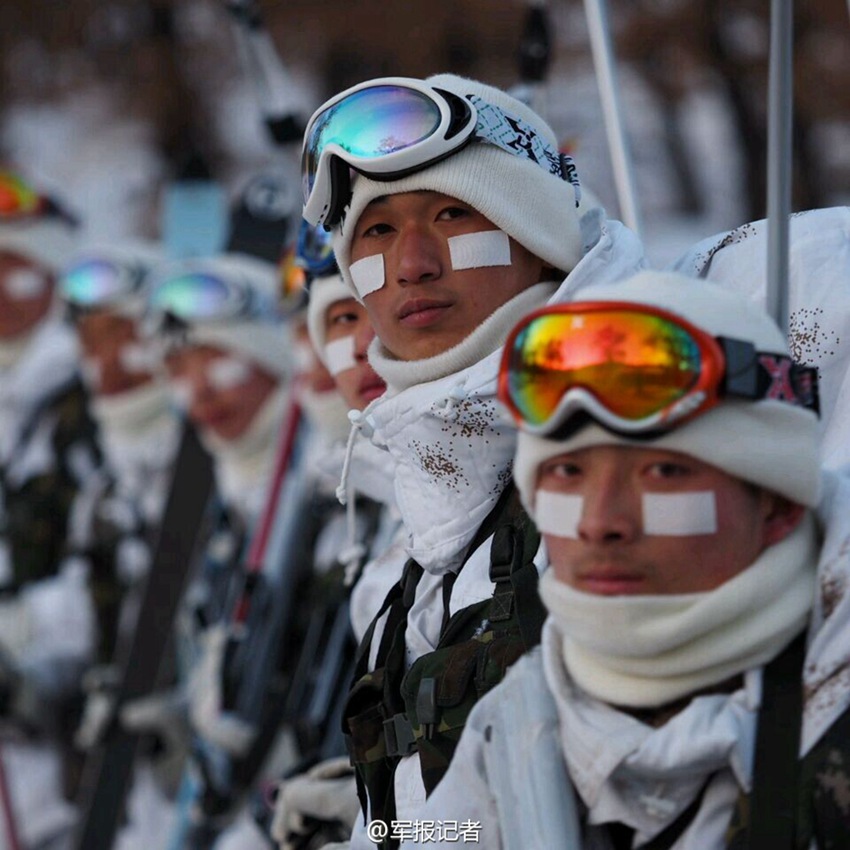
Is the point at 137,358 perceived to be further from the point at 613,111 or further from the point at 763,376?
the point at 763,376

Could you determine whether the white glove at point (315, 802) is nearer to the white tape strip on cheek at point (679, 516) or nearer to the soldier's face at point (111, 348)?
the white tape strip on cheek at point (679, 516)

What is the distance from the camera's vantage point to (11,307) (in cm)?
998

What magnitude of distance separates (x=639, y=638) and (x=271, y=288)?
5797 millimetres

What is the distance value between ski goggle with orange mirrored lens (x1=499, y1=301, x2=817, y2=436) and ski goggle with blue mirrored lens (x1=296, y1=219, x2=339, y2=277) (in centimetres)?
222

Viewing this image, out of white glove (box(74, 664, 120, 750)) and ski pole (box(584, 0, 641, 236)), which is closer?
ski pole (box(584, 0, 641, 236))

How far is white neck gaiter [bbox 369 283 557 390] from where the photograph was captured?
11.7ft

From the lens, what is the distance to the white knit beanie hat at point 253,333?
815cm

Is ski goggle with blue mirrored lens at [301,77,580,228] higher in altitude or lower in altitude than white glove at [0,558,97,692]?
higher

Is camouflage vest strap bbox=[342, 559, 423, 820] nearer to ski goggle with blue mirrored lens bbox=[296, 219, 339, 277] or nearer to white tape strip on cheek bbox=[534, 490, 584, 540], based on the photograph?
white tape strip on cheek bbox=[534, 490, 584, 540]

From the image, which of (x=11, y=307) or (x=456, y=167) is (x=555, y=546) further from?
(x=11, y=307)

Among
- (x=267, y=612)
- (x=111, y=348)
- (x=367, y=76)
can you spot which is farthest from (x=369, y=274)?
(x=367, y=76)

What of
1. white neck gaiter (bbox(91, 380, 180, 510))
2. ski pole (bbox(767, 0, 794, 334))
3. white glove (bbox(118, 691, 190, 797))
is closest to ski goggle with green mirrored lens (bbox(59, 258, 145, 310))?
white neck gaiter (bbox(91, 380, 180, 510))

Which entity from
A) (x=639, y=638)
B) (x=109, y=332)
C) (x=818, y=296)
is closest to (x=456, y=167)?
(x=818, y=296)

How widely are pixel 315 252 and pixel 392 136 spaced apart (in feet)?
4.78
